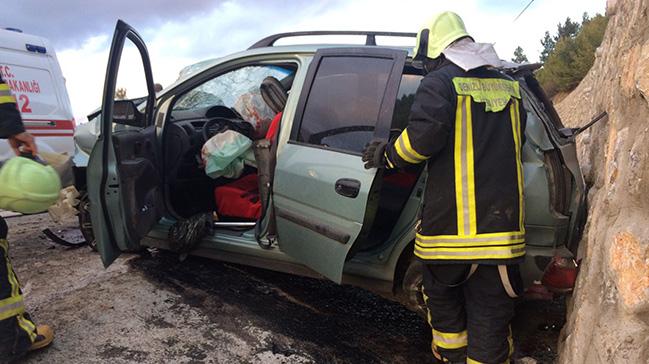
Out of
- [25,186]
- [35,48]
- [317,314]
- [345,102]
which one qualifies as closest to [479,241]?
[345,102]

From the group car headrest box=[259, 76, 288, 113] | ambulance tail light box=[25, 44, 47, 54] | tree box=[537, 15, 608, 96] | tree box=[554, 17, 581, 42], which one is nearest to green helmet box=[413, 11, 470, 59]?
car headrest box=[259, 76, 288, 113]

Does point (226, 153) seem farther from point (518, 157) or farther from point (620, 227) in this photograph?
point (620, 227)

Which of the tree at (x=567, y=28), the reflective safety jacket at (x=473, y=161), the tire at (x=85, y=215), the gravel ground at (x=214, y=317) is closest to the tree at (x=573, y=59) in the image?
the tree at (x=567, y=28)

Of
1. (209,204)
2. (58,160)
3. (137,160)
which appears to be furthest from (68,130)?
(137,160)

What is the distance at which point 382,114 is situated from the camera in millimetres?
2635

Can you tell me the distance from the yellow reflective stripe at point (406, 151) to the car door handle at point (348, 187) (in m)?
0.40

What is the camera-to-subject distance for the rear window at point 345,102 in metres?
2.71

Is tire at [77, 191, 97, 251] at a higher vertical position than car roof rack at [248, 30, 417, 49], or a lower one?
lower

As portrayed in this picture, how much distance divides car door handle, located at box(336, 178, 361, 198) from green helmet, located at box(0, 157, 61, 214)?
5.09 ft

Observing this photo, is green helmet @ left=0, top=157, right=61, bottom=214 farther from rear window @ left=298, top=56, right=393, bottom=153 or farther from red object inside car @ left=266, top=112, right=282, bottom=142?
rear window @ left=298, top=56, right=393, bottom=153

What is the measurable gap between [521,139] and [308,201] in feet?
3.87

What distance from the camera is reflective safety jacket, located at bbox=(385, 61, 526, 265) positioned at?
213cm

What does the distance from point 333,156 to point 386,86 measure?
1.59ft

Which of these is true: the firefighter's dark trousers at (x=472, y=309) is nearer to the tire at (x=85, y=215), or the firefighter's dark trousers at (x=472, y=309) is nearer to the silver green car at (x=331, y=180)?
the silver green car at (x=331, y=180)
